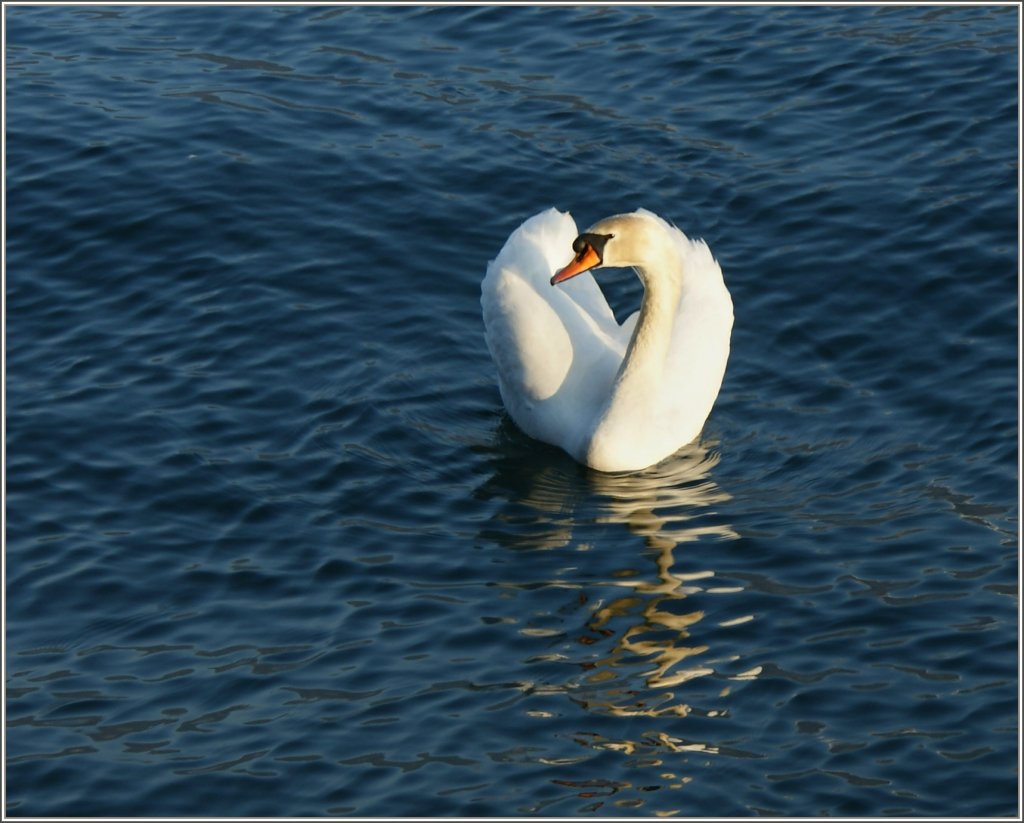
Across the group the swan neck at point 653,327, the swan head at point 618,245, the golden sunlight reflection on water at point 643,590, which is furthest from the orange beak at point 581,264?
the golden sunlight reflection on water at point 643,590

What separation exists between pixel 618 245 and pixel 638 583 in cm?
256

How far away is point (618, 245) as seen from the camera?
12859 millimetres

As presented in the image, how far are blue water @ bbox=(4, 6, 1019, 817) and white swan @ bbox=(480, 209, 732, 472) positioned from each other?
30 cm

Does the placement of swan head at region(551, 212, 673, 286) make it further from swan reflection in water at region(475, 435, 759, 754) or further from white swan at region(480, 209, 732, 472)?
swan reflection in water at region(475, 435, 759, 754)

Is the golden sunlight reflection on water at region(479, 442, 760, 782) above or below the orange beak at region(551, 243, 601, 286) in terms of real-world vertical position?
below

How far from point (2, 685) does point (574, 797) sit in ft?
12.0

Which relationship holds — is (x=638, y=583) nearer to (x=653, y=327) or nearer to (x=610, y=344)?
(x=653, y=327)

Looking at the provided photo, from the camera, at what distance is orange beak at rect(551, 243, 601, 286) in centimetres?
1271

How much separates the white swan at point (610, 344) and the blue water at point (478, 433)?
0.30 m

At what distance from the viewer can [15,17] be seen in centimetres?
2072

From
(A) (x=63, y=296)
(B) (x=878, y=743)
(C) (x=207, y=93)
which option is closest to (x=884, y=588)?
(B) (x=878, y=743)

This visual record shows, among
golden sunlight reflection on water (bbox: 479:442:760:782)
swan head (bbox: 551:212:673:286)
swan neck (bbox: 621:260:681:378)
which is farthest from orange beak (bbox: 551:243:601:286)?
golden sunlight reflection on water (bbox: 479:442:760:782)

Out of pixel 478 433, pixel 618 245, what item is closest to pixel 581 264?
pixel 618 245

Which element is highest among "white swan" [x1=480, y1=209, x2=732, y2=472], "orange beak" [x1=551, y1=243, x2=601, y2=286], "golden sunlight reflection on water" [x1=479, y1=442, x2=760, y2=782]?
"orange beak" [x1=551, y1=243, x2=601, y2=286]
